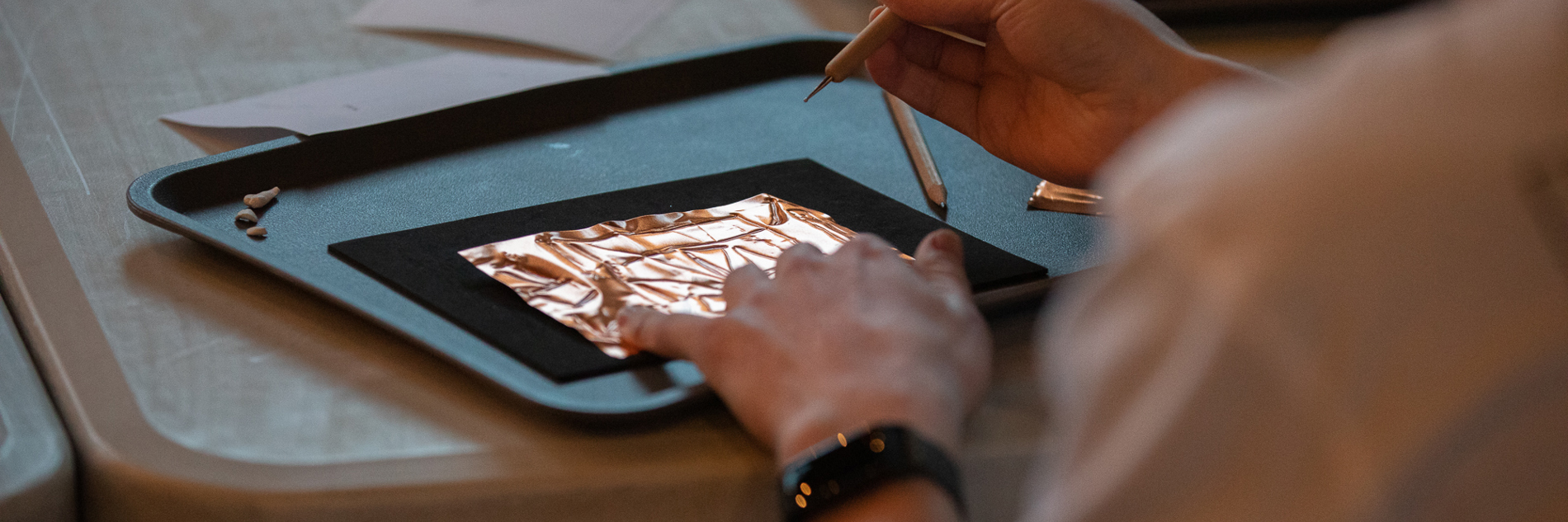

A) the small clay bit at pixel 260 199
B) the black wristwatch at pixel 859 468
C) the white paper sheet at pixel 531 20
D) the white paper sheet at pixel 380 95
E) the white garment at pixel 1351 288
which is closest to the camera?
the white garment at pixel 1351 288

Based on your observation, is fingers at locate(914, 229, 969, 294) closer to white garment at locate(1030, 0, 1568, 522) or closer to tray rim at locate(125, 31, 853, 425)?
tray rim at locate(125, 31, 853, 425)

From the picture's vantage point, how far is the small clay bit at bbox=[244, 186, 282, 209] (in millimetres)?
731

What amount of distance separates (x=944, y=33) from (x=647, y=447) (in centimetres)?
51

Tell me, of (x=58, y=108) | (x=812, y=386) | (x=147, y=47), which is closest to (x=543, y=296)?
(x=812, y=386)

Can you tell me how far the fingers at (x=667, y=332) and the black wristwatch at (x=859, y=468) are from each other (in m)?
0.10

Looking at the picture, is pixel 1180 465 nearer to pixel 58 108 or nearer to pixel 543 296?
pixel 543 296

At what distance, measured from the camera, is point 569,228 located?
0.70 meters

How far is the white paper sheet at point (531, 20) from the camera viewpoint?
115cm

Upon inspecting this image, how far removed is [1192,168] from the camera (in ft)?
1.01

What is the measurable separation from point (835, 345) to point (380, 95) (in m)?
0.59

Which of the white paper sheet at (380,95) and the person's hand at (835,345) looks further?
the white paper sheet at (380,95)

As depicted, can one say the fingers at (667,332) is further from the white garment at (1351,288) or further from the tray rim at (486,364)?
the white garment at (1351,288)

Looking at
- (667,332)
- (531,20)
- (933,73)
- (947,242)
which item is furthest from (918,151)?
(531,20)

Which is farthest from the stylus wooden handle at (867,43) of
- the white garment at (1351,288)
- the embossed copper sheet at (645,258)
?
the white garment at (1351,288)
